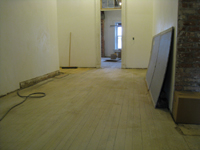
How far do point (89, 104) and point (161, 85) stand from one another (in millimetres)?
1169

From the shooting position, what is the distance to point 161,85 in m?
2.63

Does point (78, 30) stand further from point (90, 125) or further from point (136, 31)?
point (90, 125)

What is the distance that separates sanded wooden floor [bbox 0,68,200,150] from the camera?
5.73ft

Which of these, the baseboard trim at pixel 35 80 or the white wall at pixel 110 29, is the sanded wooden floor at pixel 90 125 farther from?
the white wall at pixel 110 29

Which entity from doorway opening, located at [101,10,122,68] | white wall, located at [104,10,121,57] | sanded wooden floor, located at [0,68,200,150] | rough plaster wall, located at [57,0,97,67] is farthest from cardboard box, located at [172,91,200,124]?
white wall, located at [104,10,121,57]

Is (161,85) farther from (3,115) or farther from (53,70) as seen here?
(53,70)

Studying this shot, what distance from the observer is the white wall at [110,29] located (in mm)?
14844

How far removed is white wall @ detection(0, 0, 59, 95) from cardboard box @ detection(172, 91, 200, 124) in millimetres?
3117

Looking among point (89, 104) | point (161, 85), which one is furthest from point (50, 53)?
point (161, 85)

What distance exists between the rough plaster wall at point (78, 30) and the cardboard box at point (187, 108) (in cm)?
605

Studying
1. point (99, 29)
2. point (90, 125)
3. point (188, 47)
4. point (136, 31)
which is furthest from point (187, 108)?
point (99, 29)

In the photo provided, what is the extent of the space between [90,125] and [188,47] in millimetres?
1557

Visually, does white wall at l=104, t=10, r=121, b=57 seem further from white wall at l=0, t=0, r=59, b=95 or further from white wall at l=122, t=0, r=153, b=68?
white wall at l=0, t=0, r=59, b=95

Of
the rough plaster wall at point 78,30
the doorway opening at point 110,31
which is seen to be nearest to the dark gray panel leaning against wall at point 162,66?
the rough plaster wall at point 78,30
